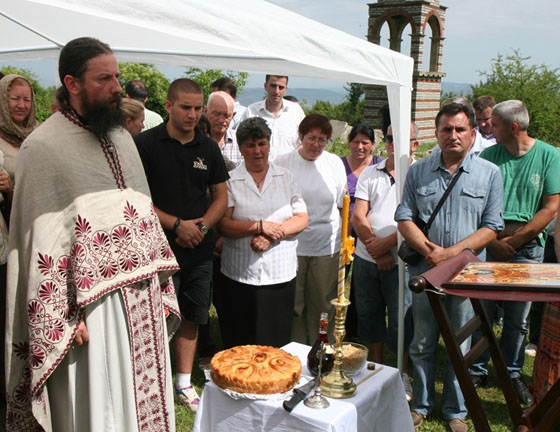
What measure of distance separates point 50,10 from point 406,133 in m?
2.81

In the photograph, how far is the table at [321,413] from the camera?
7.72 ft

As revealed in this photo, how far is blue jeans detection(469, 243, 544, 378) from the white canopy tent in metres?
0.81

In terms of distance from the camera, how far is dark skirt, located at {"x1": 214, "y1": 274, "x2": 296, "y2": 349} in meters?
3.93

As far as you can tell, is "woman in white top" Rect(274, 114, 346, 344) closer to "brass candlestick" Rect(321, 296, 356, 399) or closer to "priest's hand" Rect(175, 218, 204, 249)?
"priest's hand" Rect(175, 218, 204, 249)

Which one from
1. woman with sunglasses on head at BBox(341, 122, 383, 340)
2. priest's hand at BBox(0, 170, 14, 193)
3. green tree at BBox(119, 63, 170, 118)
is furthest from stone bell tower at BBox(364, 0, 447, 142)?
priest's hand at BBox(0, 170, 14, 193)

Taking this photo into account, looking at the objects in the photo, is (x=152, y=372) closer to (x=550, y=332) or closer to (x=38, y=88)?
(x=550, y=332)

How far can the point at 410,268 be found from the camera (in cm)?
377

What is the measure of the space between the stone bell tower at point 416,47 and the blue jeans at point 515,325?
63.0ft

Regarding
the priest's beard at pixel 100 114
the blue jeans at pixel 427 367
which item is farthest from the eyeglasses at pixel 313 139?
the priest's beard at pixel 100 114

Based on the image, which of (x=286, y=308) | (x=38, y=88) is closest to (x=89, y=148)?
(x=286, y=308)

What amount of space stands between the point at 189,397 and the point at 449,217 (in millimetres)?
2036

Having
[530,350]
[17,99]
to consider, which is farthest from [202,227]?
[530,350]

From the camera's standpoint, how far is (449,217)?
3.56 m

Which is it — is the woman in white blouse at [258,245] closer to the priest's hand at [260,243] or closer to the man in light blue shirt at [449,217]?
the priest's hand at [260,243]
